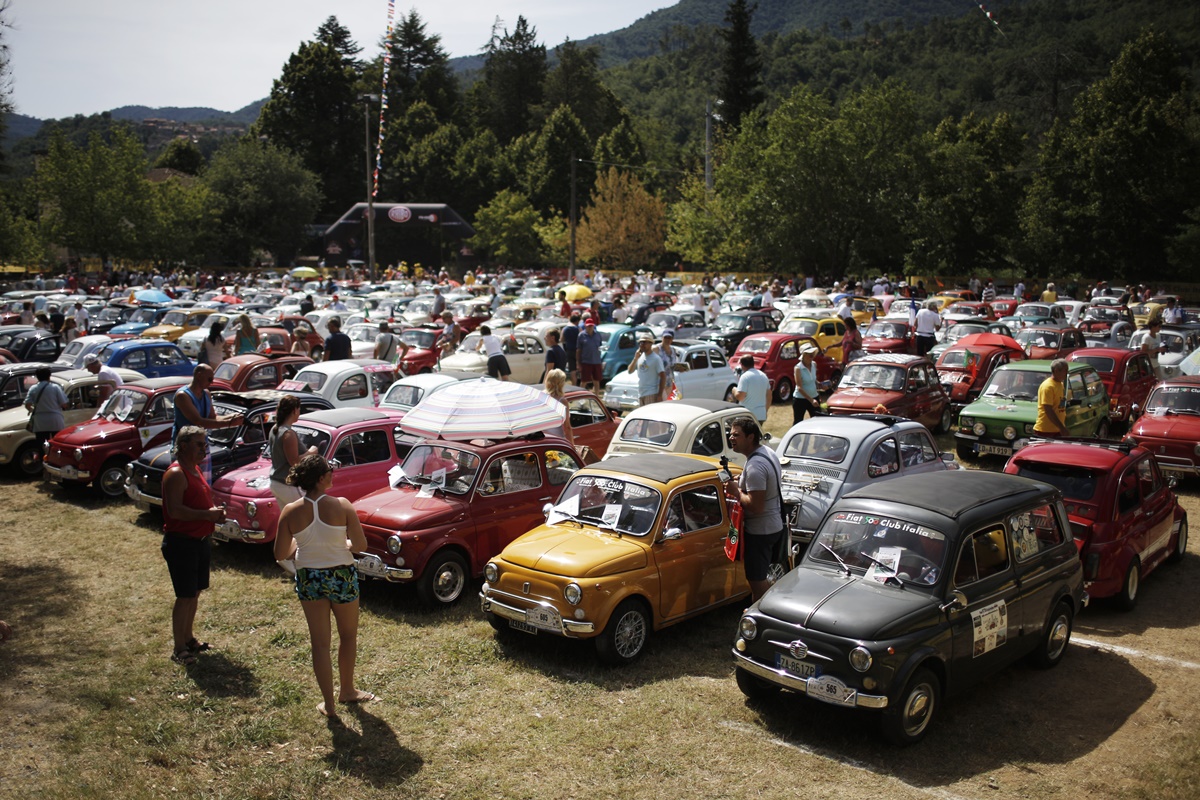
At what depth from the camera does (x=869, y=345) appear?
23516 millimetres

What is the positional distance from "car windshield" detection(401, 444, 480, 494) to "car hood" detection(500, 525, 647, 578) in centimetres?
144

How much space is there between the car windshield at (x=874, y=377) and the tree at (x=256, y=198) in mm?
55679

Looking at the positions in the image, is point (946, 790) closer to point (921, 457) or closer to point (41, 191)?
point (921, 457)

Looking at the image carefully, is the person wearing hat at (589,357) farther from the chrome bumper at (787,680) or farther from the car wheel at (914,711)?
the car wheel at (914,711)

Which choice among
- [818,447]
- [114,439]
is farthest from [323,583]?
[114,439]

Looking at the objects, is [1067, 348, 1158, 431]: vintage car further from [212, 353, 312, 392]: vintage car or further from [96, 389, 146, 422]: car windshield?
[96, 389, 146, 422]: car windshield

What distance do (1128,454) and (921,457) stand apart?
2206 mm

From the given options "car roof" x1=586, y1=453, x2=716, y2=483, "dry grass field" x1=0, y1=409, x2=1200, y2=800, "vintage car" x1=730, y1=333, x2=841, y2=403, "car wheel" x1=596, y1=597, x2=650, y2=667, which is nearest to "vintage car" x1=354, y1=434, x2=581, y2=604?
"dry grass field" x1=0, y1=409, x2=1200, y2=800

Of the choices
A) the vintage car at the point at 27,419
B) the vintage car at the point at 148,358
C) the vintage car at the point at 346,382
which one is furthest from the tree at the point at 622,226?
the vintage car at the point at 27,419

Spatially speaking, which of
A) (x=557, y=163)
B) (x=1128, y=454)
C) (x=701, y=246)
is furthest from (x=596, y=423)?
(x=557, y=163)

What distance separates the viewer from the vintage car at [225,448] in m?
11.7

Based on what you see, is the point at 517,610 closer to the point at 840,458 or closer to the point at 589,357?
the point at 840,458

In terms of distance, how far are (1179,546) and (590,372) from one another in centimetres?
1177

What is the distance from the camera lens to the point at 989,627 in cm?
710
